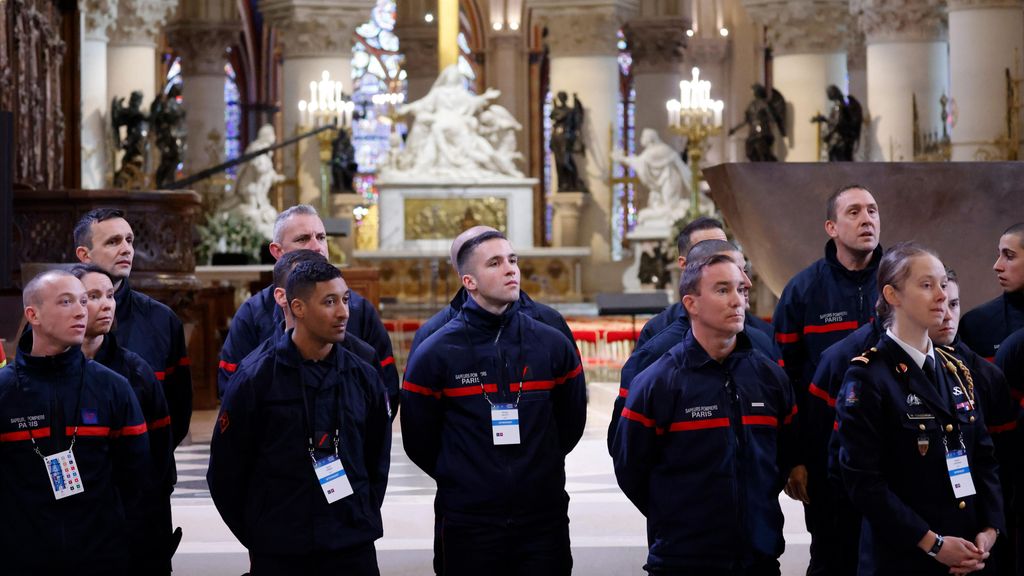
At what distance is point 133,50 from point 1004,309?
2285cm

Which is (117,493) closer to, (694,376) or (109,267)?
(109,267)

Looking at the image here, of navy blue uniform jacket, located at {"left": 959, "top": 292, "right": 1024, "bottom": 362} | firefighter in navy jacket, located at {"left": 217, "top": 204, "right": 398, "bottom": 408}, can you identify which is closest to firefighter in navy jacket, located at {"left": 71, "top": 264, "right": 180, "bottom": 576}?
firefighter in navy jacket, located at {"left": 217, "top": 204, "right": 398, "bottom": 408}

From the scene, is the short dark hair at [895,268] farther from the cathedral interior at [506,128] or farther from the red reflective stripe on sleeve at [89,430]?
the cathedral interior at [506,128]

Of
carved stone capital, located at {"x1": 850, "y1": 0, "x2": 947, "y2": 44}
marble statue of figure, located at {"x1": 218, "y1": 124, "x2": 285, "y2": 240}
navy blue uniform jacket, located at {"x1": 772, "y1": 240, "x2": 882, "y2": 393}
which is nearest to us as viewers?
navy blue uniform jacket, located at {"x1": 772, "y1": 240, "x2": 882, "y2": 393}

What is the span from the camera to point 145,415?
6.25 m

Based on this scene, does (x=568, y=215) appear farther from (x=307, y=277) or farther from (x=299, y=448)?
(x=299, y=448)

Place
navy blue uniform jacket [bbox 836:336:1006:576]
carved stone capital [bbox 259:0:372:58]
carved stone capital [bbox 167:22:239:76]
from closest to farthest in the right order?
navy blue uniform jacket [bbox 836:336:1006:576] → carved stone capital [bbox 259:0:372:58] → carved stone capital [bbox 167:22:239:76]

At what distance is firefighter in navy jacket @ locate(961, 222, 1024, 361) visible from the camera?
21.7 ft

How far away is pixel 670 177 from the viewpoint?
28000mm

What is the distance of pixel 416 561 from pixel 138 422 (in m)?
2.23

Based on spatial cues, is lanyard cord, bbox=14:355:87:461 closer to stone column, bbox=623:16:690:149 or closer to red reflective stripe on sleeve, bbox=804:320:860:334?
red reflective stripe on sleeve, bbox=804:320:860:334

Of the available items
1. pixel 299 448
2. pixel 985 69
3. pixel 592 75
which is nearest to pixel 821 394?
pixel 299 448

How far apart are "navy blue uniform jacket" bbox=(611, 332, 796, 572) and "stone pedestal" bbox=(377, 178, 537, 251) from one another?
2147 centimetres

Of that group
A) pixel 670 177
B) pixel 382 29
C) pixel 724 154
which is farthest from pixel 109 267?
pixel 382 29
